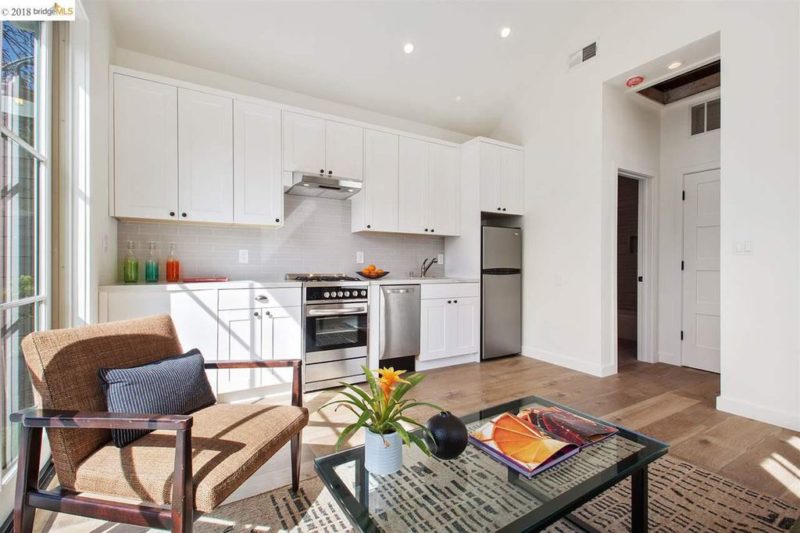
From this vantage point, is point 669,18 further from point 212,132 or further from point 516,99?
point 212,132

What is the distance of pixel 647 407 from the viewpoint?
2.85 m

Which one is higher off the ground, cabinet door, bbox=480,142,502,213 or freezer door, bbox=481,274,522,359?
cabinet door, bbox=480,142,502,213

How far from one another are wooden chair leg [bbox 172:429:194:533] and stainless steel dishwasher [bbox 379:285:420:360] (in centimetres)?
247

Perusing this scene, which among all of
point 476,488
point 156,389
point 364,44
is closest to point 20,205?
point 156,389

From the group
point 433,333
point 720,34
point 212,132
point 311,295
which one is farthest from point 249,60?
point 720,34

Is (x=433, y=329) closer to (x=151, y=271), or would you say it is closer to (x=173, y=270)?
(x=173, y=270)

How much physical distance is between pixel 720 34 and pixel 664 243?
2.08 metres

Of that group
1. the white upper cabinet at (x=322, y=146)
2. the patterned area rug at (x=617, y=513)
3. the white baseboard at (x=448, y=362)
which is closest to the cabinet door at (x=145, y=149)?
the white upper cabinet at (x=322, y=146)

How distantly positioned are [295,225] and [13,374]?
2.39 metres

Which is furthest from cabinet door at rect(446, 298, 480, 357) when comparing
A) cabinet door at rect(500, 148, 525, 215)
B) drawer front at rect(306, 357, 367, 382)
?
cabinet door at rect(500, 148, 525, 215)

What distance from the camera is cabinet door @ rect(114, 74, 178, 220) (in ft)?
8.98

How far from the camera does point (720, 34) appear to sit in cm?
288

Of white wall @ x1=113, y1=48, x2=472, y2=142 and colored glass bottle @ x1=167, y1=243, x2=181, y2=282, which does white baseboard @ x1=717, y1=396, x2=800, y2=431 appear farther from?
colored glass bottle @ x1=167, y1=243, x2=181, y2=282

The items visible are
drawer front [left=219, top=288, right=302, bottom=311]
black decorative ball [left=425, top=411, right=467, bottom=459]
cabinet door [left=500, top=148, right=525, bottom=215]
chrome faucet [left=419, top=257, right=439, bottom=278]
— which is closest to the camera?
black decorative ball [left=425, top=411, right=467, bottom=459]
